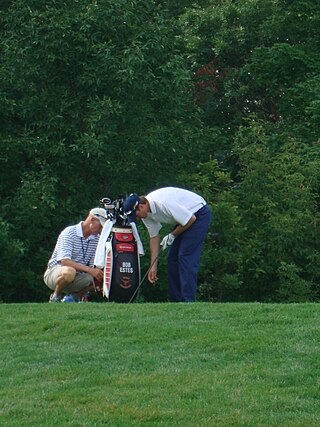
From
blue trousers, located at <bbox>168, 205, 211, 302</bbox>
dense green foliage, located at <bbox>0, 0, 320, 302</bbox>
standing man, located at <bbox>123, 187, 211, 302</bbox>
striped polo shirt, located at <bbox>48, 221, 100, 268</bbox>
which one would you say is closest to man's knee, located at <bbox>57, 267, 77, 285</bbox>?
striped polo shirt, located at <bbox>48, 221, 100, 268</bbox>

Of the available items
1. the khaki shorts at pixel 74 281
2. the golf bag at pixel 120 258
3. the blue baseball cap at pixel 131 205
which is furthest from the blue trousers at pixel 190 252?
the khaki shorts at pixel 74 281

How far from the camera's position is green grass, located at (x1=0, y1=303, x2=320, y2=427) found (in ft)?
23.5

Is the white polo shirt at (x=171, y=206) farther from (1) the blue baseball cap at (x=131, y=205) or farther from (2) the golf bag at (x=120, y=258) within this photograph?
(2) the golf bag at (x=120, y=258)

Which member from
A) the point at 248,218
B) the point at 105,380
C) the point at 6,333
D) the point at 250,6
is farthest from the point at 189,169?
the point at 105,380

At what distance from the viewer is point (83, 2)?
1955 cm

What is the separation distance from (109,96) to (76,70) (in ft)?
2.48

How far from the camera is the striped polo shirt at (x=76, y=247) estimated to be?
13125 millimetres

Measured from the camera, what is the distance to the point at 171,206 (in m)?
12.5

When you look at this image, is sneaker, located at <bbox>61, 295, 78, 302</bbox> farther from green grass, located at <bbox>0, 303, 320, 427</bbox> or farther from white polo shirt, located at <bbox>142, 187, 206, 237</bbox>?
green grass, located at <bbox>0, 303, 320, 427</bbox>

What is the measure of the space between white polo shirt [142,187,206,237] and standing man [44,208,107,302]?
0.69 meters

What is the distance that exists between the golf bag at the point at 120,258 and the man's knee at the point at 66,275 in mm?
418

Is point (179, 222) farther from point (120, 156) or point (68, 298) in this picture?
point (120, 156)

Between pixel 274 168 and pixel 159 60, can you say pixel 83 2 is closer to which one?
pixel 159 60

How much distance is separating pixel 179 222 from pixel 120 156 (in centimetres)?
671
